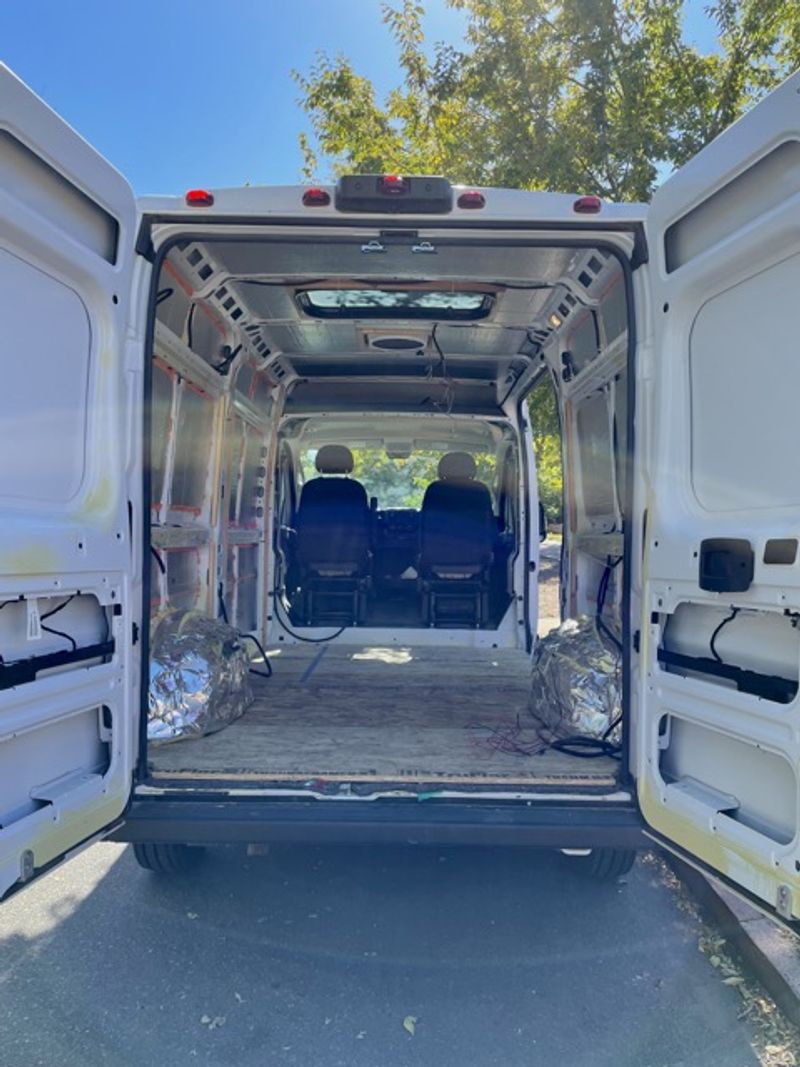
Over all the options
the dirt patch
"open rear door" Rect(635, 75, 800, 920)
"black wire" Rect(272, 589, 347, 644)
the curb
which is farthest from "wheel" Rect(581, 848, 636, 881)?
the dirt patch

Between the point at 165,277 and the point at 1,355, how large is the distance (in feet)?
4.86

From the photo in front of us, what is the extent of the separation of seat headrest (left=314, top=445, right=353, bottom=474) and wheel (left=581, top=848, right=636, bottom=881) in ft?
12.8

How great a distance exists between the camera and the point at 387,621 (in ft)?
20.9

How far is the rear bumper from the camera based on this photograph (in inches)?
99.9

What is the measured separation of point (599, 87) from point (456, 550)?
4.64m

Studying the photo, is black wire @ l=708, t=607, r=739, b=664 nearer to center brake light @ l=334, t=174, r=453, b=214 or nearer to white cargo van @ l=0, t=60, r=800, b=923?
white cargo van @ l=0, t=60, r=800, b=923

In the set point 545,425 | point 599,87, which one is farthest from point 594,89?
point 545,425

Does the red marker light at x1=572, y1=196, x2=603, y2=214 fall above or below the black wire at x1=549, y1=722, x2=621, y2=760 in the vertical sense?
above

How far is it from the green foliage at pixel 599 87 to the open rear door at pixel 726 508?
5083mm

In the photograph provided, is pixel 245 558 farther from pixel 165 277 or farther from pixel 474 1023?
pixel 474 1023

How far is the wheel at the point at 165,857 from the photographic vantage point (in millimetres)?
3244

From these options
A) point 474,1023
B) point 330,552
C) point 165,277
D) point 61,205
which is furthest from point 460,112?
point 474,1023

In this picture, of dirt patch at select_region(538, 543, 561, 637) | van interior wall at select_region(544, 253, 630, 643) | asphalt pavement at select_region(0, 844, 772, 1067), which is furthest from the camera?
dirt patch at select_region(538, 543, 561, 637)

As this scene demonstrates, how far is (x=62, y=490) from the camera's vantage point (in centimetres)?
230
